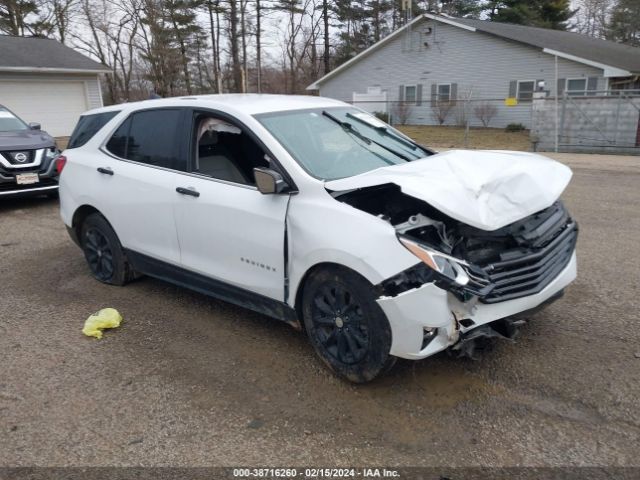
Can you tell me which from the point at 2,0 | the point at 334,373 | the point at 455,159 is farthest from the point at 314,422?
the point at 2,0

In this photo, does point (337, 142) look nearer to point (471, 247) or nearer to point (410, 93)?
point (471, 247)

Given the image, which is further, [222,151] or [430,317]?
[222,151]

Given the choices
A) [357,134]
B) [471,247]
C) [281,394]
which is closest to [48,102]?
[357,134]

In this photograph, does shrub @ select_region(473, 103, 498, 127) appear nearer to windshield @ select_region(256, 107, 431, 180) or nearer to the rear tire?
windshield @ select_region(256, 107, 431, 180)

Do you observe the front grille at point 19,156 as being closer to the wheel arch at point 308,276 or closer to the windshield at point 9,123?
the windshield at point 9,123

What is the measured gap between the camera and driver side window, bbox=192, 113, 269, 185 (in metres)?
4.03

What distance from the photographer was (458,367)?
3453mm

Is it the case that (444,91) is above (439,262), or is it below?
above

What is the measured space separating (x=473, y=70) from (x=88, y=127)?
25.5 meters

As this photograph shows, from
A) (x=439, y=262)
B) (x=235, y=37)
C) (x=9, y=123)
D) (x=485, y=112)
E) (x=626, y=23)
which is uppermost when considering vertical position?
(x=235, y=37)

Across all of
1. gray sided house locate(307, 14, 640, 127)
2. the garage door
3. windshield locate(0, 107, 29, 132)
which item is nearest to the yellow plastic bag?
windshield locate(0, 107, 29, 132)

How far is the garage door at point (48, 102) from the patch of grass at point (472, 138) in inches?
619

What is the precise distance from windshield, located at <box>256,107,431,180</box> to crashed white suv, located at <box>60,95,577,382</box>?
0.6 inches

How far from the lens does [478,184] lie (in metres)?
3.19
